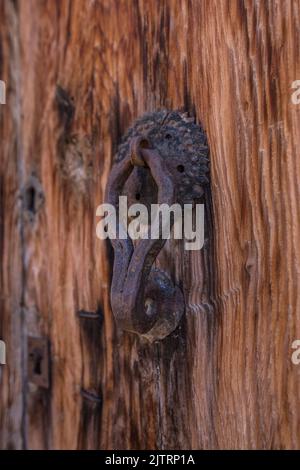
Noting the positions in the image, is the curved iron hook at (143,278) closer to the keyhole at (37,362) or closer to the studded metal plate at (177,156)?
the studded metal plate at (177,156)

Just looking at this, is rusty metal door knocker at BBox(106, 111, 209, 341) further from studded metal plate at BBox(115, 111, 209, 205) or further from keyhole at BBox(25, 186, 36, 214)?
keyhole at BBox(25, 186, 36, 214)

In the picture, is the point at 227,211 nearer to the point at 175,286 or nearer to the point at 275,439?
the point at 175,286

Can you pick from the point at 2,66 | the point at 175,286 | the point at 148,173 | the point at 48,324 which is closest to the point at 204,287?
the point at 175,286

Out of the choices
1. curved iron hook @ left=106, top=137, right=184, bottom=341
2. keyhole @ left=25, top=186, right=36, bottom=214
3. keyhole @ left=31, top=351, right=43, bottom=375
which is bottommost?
keyhole @ left=31, top=351, right=43, bottom=375

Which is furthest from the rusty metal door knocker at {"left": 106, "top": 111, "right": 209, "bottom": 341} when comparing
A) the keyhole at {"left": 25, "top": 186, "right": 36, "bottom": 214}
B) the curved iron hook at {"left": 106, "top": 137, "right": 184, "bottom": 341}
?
the keyhole at {"left": 25, "top": 186, "right": 36, "bottom": 214}

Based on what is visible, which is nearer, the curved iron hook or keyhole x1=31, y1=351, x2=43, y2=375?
the curved iron hook

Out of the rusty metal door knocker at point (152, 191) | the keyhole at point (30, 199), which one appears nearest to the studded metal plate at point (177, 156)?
the rusty metal door knocker at point (152, 191)

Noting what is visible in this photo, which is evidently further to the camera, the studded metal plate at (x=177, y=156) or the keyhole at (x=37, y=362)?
the keyhole at (x=37, y=362)
